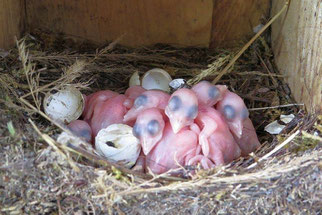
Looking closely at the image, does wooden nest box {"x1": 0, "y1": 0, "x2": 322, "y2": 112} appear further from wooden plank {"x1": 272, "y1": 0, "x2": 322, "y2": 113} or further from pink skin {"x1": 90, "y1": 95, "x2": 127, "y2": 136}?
pink skin {"x1": 90, "y1": 95, "x2": 127, "y2": 136}

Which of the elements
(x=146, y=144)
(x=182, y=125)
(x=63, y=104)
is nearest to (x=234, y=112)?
(x=182, y=125)

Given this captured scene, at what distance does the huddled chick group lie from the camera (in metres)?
1.49

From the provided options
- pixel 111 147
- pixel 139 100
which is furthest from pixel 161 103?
pixel 111 147

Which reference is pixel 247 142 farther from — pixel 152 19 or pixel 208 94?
pixel 152 19

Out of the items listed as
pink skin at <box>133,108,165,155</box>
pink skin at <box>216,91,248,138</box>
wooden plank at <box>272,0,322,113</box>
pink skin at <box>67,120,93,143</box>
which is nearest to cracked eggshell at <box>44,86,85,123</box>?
pink skin at <box>67,120,93,143</box>

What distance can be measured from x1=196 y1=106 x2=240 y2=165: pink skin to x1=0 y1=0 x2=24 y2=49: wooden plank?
82 cm

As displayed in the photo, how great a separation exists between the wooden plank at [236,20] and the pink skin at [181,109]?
857 mm

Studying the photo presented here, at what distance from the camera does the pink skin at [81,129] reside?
5.21 ft

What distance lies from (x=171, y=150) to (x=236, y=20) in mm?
981

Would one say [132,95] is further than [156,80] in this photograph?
No

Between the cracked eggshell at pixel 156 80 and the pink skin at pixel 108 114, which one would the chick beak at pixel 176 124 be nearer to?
the pink skin at pixel 108 114

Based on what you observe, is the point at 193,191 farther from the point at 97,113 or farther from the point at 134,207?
the point at 97,113

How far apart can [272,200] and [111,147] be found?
0.49 meters

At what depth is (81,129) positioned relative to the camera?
160 cm
